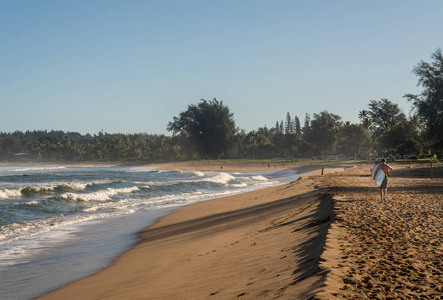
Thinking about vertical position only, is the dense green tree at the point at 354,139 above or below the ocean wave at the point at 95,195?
above

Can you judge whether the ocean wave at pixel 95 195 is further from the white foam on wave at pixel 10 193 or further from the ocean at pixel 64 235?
the white foam on wave at pixel 10 193

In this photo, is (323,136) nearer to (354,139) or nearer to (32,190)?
(354,139)

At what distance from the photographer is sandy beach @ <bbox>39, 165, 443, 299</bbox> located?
4.60 metres

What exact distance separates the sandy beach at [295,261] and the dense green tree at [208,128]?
86599mm

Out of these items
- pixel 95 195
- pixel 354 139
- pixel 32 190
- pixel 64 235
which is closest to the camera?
pixel 64 235

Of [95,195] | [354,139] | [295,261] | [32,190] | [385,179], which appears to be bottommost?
[95,195]

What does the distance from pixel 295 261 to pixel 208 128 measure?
9381 centimetres

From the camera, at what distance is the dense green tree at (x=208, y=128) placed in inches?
3883

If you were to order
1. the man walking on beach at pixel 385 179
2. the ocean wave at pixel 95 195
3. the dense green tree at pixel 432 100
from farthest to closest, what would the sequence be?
the dense green tree at pixel 432 100 < the ocean wave at pixel 95 195 < the man walking on beach at pixel 385 179

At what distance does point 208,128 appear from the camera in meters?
99.5

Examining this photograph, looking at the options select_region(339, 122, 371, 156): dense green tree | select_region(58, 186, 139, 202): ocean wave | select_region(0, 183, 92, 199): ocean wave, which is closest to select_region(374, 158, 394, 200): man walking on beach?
select_region(58, 186, 139, 202): ocean wave

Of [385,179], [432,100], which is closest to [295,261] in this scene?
[385,179]

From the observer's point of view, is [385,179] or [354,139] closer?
[385,179]

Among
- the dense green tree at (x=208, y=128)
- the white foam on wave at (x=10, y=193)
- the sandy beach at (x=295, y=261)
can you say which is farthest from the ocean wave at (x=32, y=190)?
the dense green tree at (x=208, y=128)
